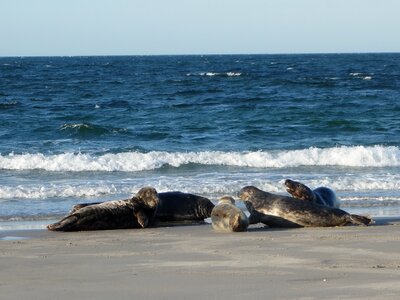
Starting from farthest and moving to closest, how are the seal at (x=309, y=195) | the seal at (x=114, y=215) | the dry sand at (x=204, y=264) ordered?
the seal at (x=309, y=195) → the seal at (x=114, y=215) → the dry sand at (x=204, y=264)

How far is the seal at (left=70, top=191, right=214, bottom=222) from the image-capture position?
10734 mm

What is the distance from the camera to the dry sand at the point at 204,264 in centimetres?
606

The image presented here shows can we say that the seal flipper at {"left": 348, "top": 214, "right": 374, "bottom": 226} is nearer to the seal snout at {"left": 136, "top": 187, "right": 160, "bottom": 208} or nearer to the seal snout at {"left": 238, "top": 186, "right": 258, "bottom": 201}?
the seal snout at {"left": 238, "top": 186, "right": 258, "bottom": 201}

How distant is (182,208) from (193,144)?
1011 centimetres

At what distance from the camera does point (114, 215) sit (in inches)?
400

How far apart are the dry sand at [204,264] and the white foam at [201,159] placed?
24.5 ft

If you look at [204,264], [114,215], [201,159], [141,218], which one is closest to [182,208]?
[141,218]

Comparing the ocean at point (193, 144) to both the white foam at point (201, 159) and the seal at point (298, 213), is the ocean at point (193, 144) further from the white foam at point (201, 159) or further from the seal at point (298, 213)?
the seal at point (298, 213)

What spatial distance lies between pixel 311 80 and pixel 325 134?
74.4 ft

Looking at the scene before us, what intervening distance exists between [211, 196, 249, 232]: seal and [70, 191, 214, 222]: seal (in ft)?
3.59

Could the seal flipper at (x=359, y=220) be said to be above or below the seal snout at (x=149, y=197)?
below

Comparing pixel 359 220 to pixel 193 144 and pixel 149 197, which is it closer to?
pixel 149 197

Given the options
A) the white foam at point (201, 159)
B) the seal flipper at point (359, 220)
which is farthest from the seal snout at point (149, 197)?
the white foam at point (201, 159)

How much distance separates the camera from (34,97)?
117ft
